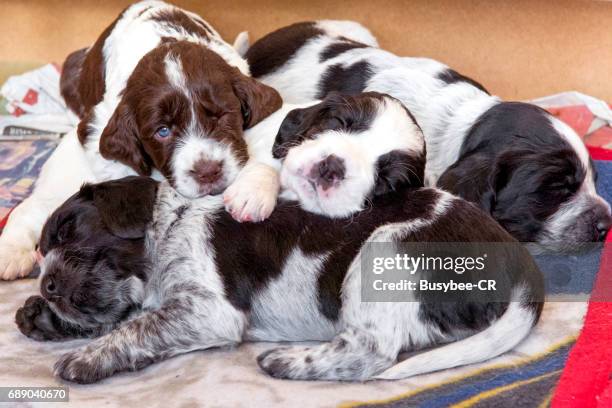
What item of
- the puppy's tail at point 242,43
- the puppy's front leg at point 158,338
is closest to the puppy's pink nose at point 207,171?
the puppy's front leg at point 158,338

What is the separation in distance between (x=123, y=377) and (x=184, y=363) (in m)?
0.23

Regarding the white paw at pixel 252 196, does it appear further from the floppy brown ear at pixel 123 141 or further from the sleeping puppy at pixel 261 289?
the floppy brown ear at pixel 123 141

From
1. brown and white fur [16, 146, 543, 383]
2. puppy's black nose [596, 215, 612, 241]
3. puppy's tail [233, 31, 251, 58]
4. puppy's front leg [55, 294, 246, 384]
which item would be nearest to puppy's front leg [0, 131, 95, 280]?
brown and white fur [16, 146, 543, 383]

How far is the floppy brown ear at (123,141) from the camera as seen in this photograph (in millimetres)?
3662

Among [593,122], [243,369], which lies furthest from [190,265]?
[593,122]

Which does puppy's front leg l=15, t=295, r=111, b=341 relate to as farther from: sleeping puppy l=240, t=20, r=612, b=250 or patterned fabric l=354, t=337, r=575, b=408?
sleeping puppy l=240, t=20, r=612, b=250

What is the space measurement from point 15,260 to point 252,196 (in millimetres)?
1384

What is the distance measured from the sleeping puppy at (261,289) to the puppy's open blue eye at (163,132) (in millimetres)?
303

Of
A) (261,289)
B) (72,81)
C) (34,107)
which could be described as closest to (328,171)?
(261,289)

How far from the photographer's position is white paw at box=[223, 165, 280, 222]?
3.17 metres

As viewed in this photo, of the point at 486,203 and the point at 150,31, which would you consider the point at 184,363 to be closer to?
the point at 486,203

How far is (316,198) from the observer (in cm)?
317

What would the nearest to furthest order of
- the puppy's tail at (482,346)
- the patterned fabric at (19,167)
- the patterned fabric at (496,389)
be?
1. the patterned fabric at (496,389)
2. the puppy's tail at (482,346)
3. the patterned fabric at (19,167)

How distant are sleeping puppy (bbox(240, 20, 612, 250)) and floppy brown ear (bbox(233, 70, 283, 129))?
0.77 m
